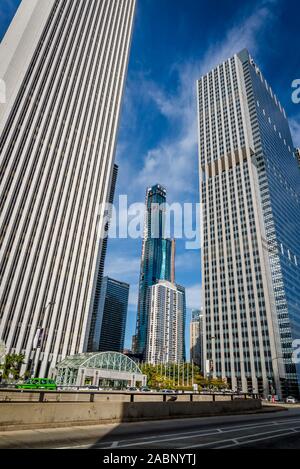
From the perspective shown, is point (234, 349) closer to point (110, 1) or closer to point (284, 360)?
point (284, 360)

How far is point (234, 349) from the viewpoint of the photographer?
4663 inches

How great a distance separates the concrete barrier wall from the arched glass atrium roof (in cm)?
4727

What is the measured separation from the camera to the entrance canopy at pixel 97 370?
59.7m

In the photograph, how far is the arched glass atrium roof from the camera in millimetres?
59806

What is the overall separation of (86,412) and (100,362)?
194ft

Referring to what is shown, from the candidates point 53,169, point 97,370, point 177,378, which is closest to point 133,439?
point 97,370

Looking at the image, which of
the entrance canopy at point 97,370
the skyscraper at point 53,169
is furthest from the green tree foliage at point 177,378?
the skyscraper at point 53,169

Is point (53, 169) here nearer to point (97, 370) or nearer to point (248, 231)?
point (97, 370)

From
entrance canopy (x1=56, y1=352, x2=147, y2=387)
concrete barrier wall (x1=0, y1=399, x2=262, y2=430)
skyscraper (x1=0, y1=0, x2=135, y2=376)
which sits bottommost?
concrete barrier wall (x1=0, y1=399, x2=262, y2=430)

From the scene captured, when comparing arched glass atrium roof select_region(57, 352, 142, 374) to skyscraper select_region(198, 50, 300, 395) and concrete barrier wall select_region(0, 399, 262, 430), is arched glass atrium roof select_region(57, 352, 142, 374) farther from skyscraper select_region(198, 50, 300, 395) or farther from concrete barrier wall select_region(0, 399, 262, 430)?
concrete barrier wall select_region(0, 399, 262, 430)

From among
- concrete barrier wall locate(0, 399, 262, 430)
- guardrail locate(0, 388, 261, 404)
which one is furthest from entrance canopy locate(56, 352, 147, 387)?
concrete barrier wall locate(0, 399, 262, 430)

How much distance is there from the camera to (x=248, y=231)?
131875mm

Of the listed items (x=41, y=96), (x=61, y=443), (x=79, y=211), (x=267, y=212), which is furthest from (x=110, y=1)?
(x=61, y=443)

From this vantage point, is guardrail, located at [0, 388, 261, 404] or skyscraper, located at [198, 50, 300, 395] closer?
guardrail, located at [0, 388, 261, 404]
